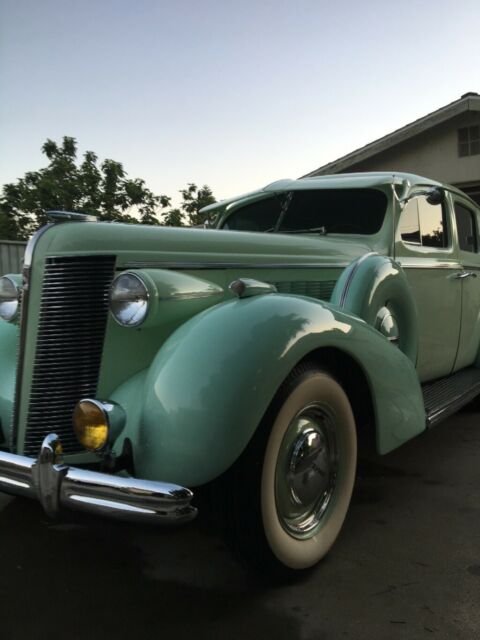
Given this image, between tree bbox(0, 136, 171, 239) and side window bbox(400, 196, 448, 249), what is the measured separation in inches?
514

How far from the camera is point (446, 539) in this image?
7.96 ft

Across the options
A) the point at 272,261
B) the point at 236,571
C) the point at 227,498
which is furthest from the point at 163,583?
the point at 272,261


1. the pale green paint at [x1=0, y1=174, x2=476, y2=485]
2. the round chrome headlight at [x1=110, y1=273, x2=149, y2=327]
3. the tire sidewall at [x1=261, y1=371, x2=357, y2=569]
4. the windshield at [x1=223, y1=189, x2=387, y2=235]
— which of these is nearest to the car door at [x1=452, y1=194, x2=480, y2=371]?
the windshield at [x1=223, y1=189, x2=387, y2=235]

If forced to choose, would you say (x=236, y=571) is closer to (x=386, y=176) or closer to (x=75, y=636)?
(x=75, y=636)

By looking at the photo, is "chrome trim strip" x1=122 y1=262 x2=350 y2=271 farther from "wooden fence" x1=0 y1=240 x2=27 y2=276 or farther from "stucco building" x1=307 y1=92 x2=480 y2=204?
"stucco building" x1=307 y1=92 x2=480 y2=204

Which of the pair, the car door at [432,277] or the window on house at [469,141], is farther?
the window on house at [469,141]

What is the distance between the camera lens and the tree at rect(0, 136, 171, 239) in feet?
52.2

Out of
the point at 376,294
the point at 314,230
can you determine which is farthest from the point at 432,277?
the point at 376,294

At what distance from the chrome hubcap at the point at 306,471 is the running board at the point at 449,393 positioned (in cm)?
73

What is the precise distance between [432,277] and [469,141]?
34.8 feet

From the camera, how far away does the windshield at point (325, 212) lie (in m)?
3.52

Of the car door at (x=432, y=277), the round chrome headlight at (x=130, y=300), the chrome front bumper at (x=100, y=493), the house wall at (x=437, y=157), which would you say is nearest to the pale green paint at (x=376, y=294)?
the car door at (x=432, y=277)

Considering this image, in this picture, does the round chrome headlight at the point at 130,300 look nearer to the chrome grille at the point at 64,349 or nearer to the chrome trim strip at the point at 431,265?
the chrome grille at the point at 64,349

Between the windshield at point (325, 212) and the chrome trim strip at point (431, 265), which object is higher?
the windshield at point (325, 212)
